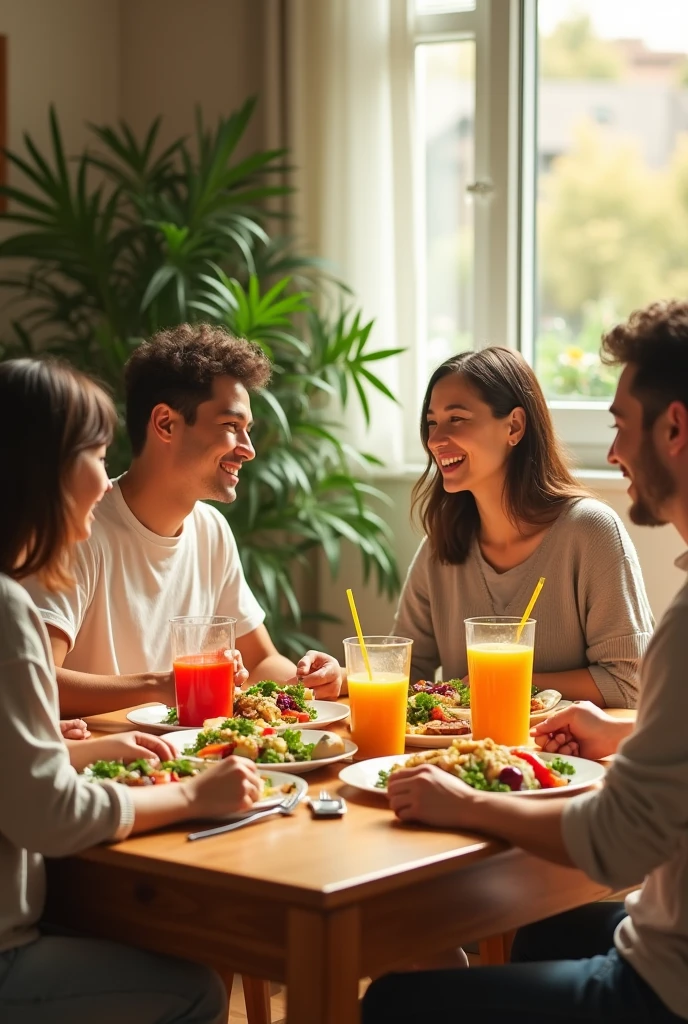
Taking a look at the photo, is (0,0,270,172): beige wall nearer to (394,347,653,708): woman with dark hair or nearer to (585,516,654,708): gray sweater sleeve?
(394,347,653,708): woman with dark hair

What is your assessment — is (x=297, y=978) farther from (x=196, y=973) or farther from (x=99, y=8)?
(x=99, y=8)

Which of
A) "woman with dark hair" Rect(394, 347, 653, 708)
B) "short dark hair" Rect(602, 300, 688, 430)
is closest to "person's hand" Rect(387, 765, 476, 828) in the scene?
"short dark hair" Rect(602, 300, 688, 430)

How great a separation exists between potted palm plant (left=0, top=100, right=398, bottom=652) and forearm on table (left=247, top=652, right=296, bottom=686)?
107 cm

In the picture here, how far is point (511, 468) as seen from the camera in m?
2.52

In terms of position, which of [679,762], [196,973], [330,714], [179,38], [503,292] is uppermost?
[179,38]

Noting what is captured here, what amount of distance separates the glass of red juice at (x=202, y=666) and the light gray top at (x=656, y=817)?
0.65m

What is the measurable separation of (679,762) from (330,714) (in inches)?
30.0

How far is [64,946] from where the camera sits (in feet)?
5.03

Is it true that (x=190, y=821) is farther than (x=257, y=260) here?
No

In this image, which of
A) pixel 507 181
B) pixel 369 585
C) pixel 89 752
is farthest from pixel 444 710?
pixel 507 181

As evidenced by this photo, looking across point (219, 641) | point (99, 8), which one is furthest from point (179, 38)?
point (219, 641)

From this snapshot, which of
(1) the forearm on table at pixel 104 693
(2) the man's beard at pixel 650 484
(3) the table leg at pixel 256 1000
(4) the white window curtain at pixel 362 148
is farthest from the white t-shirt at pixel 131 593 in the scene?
(4) the white window curtain at pixel 362 148

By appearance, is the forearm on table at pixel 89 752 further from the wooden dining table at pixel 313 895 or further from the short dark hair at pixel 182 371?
the short dark hair at pixel 182 371

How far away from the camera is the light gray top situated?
55.0 inches
